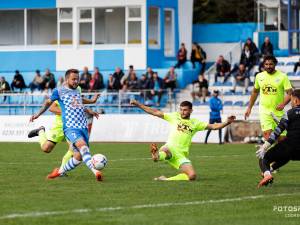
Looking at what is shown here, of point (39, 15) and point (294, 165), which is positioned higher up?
point (39, 15)

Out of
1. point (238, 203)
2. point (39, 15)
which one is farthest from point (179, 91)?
point (238, 203)

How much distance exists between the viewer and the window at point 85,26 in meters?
47.2

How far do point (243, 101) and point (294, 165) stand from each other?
18.0m

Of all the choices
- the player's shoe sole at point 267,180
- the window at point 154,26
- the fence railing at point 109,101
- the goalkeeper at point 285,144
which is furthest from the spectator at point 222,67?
the player's shoe sole at point 267,180

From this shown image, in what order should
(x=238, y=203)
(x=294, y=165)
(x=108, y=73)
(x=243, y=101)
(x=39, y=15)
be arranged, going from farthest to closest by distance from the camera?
1. (x=39, y=15)
2. (x=108, y=73)
3. (x=243, y=101)
4. (x=294, y=165)
5. (x=238, y=203)

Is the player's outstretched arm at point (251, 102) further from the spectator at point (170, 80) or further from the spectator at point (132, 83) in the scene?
the spectator at point (170, 80)

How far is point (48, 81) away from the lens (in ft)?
142

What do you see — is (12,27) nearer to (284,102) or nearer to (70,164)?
(284,102)

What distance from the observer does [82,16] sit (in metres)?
47.3

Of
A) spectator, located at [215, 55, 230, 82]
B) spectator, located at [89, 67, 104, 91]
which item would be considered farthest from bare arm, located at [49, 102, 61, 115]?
spectator, located at [215, 55, 230, 82]

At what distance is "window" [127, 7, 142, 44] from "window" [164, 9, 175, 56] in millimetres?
2106

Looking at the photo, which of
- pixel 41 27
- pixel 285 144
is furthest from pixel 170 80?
pixel 285 144

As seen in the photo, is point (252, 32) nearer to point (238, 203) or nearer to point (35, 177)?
point (35, 177)

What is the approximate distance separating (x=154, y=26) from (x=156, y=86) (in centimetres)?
714
